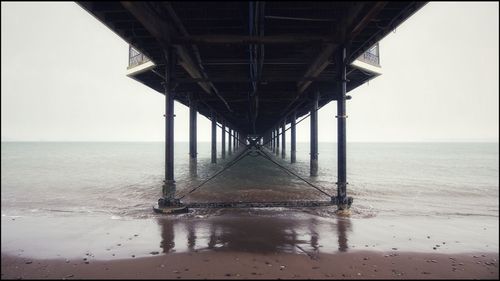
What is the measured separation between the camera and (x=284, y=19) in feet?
25.1

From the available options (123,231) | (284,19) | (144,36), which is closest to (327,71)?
(284,19)

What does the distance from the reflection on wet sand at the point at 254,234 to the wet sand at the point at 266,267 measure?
37cm

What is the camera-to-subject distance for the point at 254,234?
668 centimetres

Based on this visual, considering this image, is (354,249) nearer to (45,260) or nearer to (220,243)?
(220,243)

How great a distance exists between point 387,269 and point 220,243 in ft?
10.0

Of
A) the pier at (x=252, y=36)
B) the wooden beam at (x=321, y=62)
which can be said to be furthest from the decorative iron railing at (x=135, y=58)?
the wooden beam at (x=321, y=62)

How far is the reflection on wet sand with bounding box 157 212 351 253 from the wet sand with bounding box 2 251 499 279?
0.37 meters

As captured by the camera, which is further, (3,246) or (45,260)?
(3,246)

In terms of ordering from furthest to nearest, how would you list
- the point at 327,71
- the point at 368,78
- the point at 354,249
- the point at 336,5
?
1. the point at 368,78
2. the point at 327,71
3. the point at 336,5
4. the point at 354,249

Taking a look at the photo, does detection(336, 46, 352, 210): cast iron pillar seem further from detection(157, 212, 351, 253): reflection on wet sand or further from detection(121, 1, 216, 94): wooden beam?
detection(121, 1, 216, 94): wooden beam

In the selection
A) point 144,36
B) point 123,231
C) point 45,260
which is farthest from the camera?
point 144,36

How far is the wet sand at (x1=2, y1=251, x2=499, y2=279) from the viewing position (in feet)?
15.3

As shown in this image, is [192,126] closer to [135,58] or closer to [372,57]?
[135,58]

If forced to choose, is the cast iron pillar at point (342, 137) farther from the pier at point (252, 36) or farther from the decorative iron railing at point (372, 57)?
the decorative iron railing at point (372, 57)
